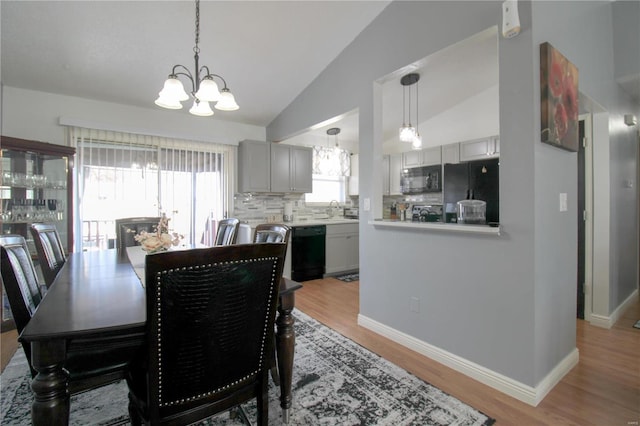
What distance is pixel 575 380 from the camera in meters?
1.97

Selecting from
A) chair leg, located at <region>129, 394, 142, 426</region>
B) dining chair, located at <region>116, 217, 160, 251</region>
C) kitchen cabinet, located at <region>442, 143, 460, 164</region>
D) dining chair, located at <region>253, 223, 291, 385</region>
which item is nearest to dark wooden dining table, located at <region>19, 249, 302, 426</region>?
chair leg, located at <region>129, 394, 142, 426</region>

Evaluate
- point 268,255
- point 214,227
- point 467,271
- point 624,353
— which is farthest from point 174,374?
point 214,227

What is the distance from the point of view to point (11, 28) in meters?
2.44

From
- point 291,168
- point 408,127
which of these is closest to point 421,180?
point 408,127

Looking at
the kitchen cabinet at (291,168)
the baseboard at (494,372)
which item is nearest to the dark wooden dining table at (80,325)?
the baseboard at (494,372)

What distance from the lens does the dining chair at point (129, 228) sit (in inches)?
119

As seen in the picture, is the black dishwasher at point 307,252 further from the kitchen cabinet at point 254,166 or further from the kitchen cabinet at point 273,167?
the kitchen cabinet at point 254,166

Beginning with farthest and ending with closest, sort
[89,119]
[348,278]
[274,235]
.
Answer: [348,278] < [89,119] < [274,235]

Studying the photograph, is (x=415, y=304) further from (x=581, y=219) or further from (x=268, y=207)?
(x=268, y=207)

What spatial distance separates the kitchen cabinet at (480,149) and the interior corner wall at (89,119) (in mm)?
3402

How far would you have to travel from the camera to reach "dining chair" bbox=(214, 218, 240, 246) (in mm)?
2669

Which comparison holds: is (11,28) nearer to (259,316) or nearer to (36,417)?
(36,417)

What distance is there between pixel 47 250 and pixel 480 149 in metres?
4.87

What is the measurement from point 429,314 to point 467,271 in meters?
0.49
